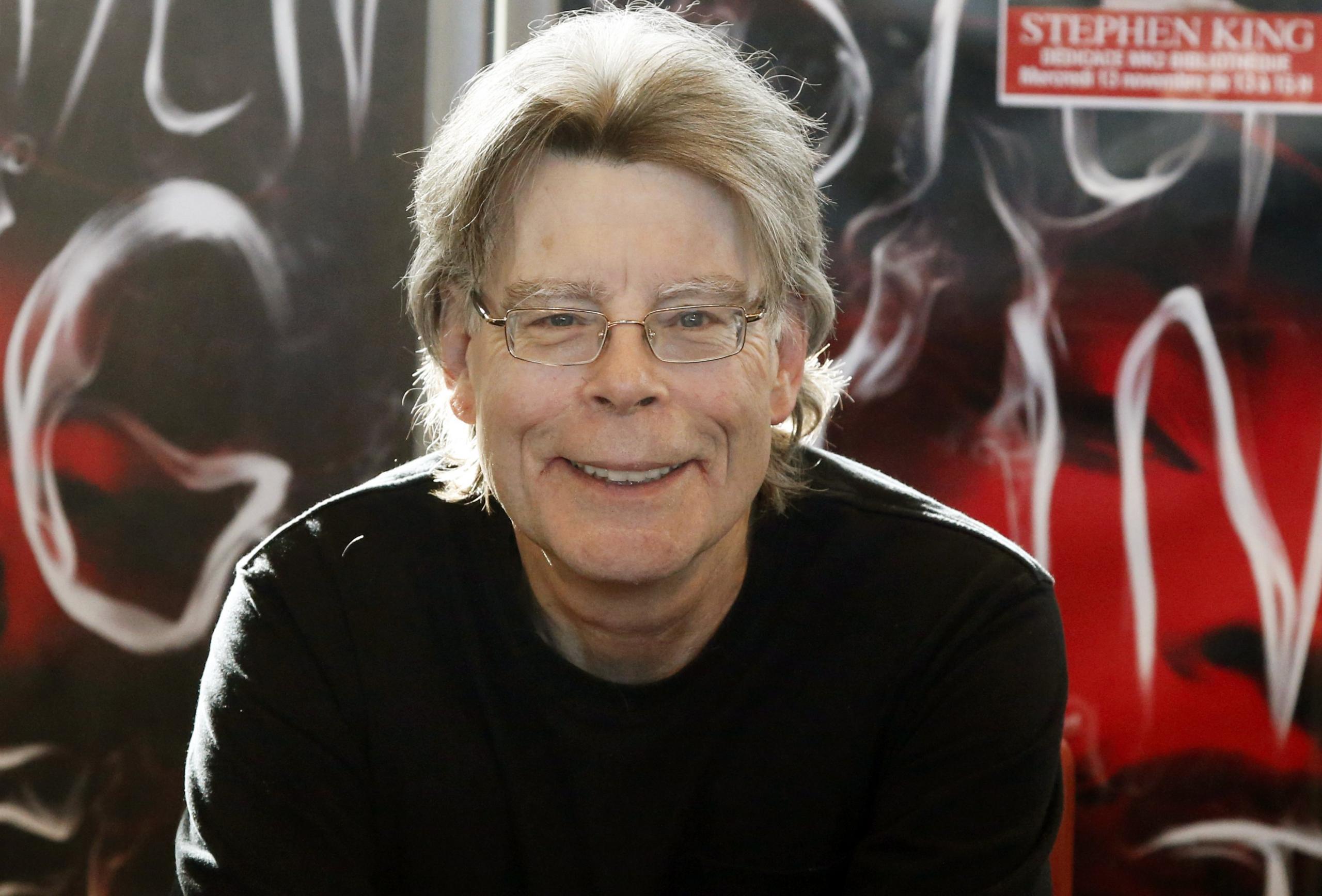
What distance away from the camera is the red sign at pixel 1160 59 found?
153 cm

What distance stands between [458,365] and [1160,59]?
949mm

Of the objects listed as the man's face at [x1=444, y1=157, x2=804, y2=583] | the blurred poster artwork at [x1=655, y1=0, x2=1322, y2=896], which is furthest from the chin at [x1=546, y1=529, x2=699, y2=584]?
the blurred poster artwork at [x1=655, y1=0, x2=1322, y2=896]

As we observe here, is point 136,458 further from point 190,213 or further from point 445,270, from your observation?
point 445,270

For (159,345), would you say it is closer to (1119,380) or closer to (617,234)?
(617,234)

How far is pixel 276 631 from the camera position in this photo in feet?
3.59

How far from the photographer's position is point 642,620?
1150 millimetres

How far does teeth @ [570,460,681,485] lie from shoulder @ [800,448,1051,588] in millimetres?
209

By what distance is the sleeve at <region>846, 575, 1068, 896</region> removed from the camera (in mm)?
1004

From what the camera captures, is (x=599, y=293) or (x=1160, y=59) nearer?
(x=599, y=293)

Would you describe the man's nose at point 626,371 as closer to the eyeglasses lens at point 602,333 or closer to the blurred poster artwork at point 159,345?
the eyeglasses lens at point 602,333

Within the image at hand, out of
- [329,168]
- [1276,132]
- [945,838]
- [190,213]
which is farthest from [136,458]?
[1276,132]

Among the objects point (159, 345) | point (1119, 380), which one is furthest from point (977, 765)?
point (159, 345)

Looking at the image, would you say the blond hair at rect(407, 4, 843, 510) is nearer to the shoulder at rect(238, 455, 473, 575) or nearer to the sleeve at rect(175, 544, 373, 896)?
the shoulder at rect(238, 455, 473, 575)

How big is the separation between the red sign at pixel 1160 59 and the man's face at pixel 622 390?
66 cm
